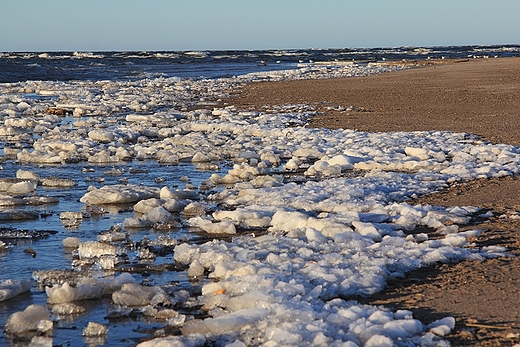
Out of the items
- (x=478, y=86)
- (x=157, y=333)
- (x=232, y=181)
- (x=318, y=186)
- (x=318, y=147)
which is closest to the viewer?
(x=157, y=333)

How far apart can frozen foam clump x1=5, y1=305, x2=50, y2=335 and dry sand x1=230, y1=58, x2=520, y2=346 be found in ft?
5.63

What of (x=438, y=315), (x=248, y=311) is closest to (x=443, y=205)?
(x=438, y=315)

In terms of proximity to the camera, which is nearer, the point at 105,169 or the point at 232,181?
the point at 232,181

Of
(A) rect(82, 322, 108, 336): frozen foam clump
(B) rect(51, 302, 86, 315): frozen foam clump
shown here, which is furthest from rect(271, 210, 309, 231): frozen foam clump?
(A) rect(82, 322, 108, 336): frozen foam clump

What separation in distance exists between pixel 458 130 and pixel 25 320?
28.0 feet

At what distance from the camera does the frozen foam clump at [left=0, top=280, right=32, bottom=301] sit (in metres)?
4.02

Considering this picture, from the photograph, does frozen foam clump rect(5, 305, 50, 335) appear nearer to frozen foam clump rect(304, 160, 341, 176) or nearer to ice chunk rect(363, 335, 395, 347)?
ice chunk rect(363, 335, 395, 347)

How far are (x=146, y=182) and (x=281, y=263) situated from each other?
3.47 m

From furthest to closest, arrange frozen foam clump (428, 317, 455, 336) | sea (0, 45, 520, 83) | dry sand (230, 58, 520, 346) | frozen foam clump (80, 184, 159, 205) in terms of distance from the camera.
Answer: sea (0, 45, 520, 83) → frozen foam clump (80, 184, 159, 205) → dry sand (230, 58, 520, 346) → frozen foam clump (428, 317, 455, 336)

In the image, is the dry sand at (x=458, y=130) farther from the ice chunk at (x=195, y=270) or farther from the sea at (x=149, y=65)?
the sea at (x=149, y=65)

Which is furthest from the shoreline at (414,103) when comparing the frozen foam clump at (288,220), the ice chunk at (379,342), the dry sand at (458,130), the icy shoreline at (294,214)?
the ice chunk at (379,342)

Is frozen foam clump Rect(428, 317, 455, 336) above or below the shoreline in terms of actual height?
above

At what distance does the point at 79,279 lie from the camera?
426cm

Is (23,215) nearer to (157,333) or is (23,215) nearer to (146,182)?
(146,182)
